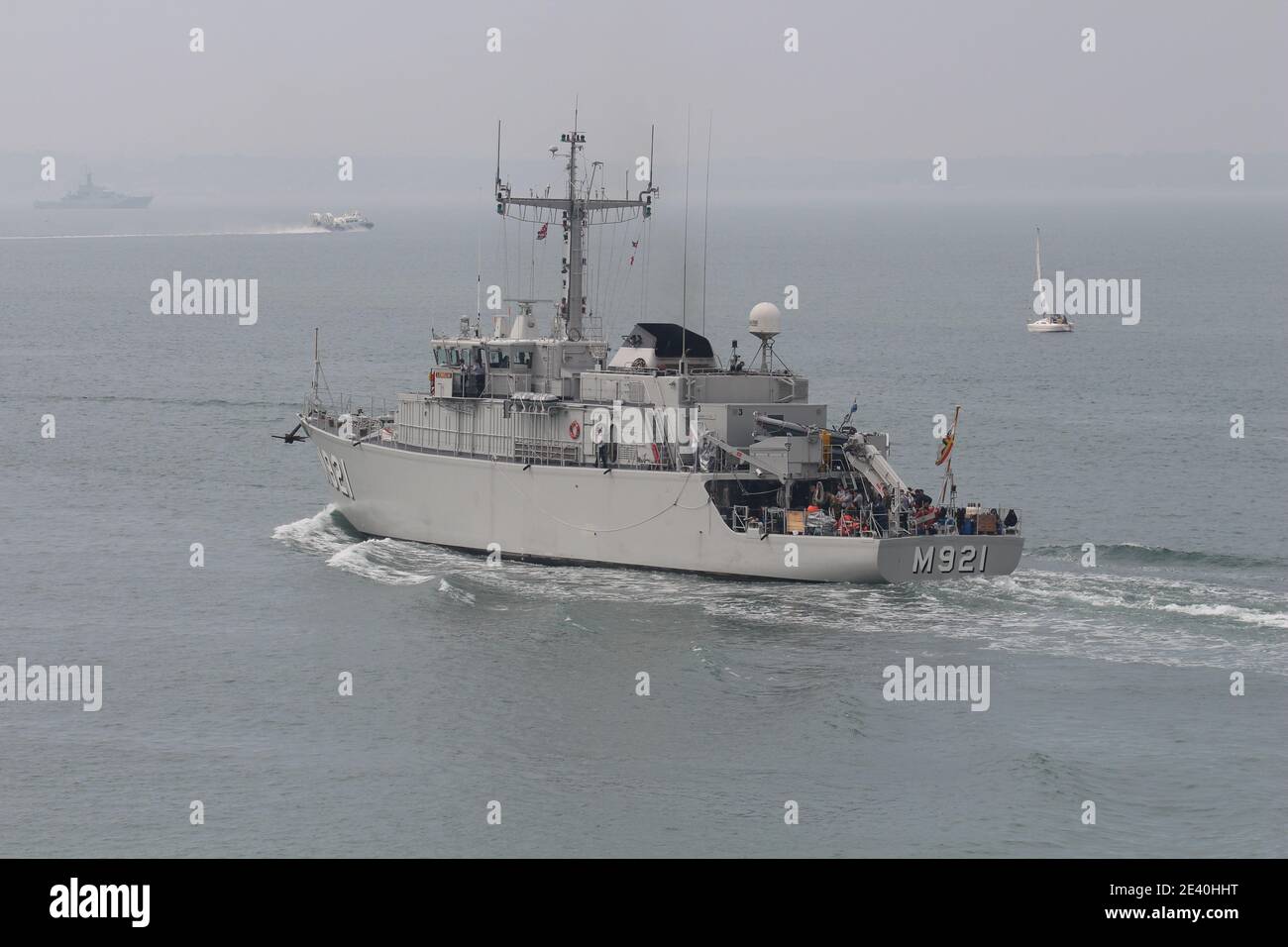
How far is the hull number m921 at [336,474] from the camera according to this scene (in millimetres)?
52250

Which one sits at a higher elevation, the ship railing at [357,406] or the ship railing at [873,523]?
the ship railing at [357,406]

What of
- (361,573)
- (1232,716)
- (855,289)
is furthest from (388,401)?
(855,289)

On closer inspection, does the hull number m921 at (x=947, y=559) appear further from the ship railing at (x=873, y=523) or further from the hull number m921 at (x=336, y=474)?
the hull number m921 at (x=336, y=474)

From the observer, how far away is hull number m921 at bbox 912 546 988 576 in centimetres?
4275

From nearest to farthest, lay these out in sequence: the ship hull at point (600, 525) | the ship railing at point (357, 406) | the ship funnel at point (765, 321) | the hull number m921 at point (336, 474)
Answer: the ship hull at point (600, 525) < the ship funnel at point (765, 321) < the hull number m921 at point (336, 474) < the ship railing at point (357, 406)

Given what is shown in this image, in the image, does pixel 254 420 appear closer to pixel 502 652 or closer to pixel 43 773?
pixel 502 652

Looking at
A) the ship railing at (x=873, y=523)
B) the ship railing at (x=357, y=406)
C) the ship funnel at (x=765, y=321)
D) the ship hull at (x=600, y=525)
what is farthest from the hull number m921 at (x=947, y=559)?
the ship railing at (x=357, y=406)

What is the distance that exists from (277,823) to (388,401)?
43.9 m

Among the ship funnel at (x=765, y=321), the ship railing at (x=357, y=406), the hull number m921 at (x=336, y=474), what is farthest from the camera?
the ship railing at (x=357, y=406)

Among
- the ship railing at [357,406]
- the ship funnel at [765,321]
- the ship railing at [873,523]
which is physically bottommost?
the ship railing at [873,523]

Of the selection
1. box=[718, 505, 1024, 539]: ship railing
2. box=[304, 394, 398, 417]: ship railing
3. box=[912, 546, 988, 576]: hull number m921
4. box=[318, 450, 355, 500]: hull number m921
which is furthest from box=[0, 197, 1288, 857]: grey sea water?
box=[304, 394, 398, 417]: ship railing

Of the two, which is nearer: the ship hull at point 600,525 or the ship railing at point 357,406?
→ the ship hull at point 600,525

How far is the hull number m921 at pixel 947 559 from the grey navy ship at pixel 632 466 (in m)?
0.04

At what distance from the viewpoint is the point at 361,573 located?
46688mm
